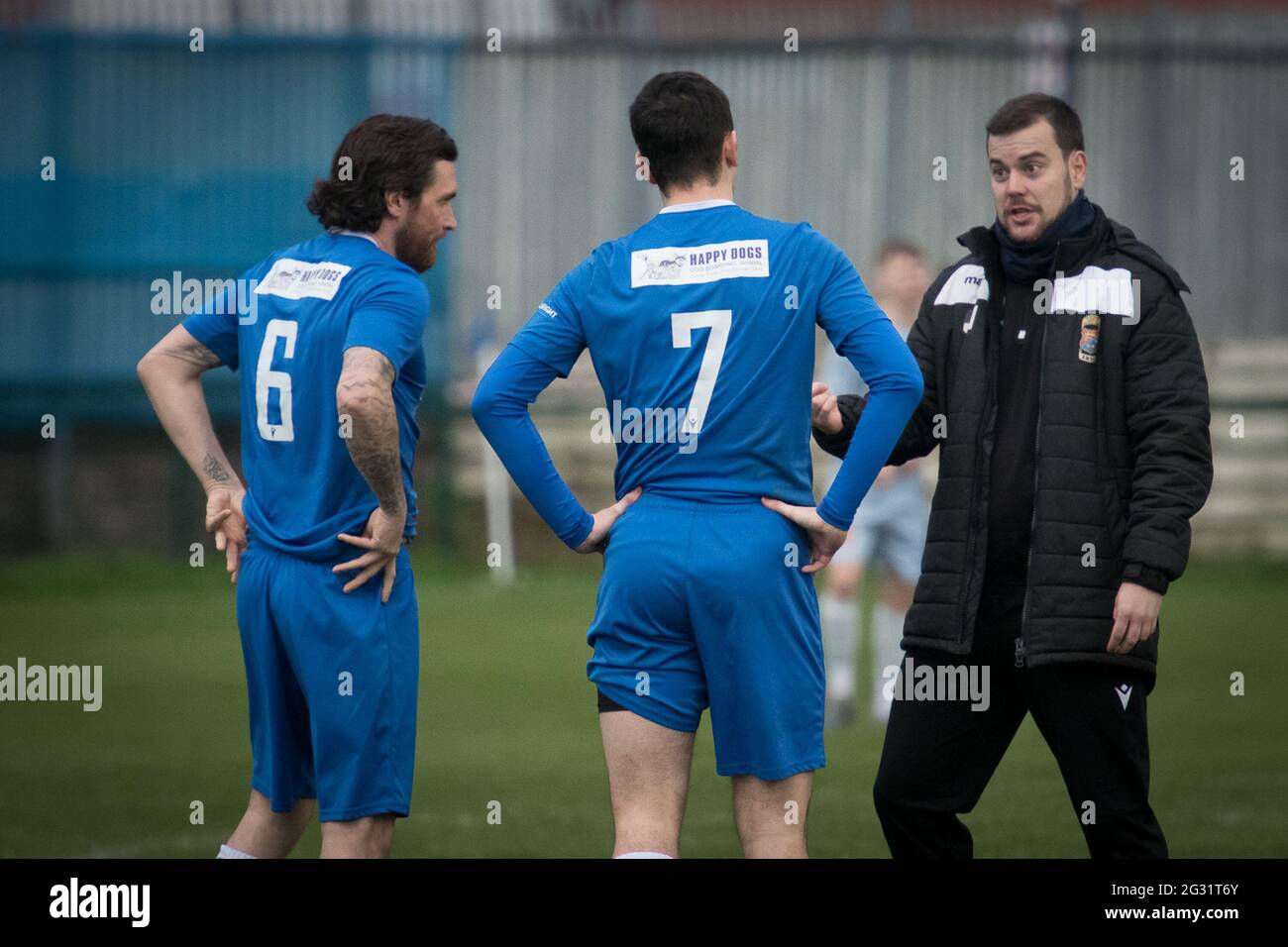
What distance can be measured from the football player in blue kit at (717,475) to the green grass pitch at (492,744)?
2.46 metres

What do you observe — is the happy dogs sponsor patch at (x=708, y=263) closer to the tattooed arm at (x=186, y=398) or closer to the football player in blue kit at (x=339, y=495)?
the football player in blue kit at (x=339, y=495)

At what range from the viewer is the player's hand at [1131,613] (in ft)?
15.5

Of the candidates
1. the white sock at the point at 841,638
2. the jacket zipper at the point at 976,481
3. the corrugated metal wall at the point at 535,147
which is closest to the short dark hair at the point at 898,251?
the white sock at the point at 841,638

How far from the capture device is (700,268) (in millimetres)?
4520

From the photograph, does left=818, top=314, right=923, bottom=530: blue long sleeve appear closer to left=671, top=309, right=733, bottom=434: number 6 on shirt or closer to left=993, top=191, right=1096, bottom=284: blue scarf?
left=671, top=309, right=733, bottom=434: number 6 on shirt

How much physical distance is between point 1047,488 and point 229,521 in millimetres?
2350

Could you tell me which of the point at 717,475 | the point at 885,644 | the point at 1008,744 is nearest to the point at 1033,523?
the point at 1008,744

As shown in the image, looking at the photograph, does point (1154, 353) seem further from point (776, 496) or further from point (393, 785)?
point (393, 785)

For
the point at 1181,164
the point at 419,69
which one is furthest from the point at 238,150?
the point at 1181,164

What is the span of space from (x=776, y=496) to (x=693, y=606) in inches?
14.5

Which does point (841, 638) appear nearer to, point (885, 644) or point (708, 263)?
point (885, 644)

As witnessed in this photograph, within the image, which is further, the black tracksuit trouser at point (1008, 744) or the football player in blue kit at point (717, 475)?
the black tracksuit trouser at point (1008, 744)

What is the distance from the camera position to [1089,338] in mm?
4910

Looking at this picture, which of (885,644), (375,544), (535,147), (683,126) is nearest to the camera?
(683,126)
